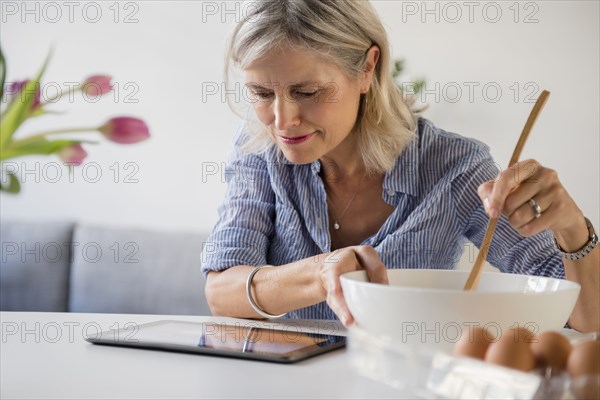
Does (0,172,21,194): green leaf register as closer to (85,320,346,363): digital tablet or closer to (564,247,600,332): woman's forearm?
(85,320,346,363): digital tablet

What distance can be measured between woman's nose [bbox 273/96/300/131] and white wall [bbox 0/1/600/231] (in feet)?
6.15

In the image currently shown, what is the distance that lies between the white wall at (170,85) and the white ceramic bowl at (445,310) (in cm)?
240

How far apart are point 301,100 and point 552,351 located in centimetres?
86

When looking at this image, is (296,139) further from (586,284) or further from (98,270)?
(98,270)

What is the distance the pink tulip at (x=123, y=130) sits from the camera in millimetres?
482

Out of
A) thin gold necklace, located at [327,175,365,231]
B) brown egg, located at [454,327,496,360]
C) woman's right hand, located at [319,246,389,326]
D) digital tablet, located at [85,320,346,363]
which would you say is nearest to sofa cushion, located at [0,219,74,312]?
thin gold necklace, located at [327,175,365,231]

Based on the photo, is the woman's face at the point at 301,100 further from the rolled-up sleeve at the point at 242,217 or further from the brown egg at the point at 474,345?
the brown egg at the point at 474,345

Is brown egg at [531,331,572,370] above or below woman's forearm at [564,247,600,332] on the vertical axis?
above

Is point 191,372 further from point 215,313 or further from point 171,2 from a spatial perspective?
point 171,2

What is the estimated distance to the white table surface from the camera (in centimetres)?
74

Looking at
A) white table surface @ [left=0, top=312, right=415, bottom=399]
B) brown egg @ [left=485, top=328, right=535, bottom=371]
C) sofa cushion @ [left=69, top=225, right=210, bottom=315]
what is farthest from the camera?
sofa cushion @ [left=69, top=225, right=210, bottom=315]

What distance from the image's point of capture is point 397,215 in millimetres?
1475

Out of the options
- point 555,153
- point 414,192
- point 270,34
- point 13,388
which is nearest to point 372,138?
point 414,192

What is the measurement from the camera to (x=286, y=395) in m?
0.73
